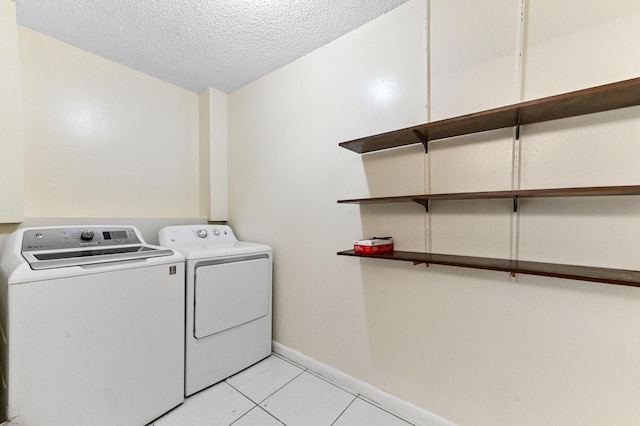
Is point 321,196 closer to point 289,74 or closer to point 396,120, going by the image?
point 396,120

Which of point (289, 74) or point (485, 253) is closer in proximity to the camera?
point (485, 253)

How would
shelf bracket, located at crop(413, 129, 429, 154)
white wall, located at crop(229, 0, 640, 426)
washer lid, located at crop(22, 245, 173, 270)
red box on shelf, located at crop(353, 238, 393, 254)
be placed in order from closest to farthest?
white wall, located at crop(229, 0, 640, 426), washer lid, located at crop(22, 245, 173, 270), shelf bracket, located at crop(413, 129, 429, 154), red box on shelf, located at crop(353, 238, 393, 254)

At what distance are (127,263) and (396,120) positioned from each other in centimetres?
175

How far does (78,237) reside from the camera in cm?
164

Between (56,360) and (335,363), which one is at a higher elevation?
(56,360)

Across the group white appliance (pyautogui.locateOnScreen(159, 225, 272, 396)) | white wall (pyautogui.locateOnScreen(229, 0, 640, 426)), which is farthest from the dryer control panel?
white wall (pyautogui.locateOnScreen(229, 0, 640, 426))

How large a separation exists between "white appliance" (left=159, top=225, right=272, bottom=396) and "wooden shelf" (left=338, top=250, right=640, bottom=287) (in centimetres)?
104

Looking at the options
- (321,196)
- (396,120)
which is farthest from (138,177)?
(396,120)

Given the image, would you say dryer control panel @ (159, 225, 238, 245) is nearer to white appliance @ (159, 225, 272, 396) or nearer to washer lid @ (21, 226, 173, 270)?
white appliance @ (159, 225, 272, 396)

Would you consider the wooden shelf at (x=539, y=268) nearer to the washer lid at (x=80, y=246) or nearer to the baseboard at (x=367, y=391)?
the baseboard at (x=367, y=391)

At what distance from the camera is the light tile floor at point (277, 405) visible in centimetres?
146

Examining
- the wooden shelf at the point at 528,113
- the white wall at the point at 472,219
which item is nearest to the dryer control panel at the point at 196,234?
the white wall at the point at 472,219

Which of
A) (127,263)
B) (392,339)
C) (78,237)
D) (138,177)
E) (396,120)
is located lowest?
(392,339)

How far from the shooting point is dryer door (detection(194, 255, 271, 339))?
1684 millimetres
